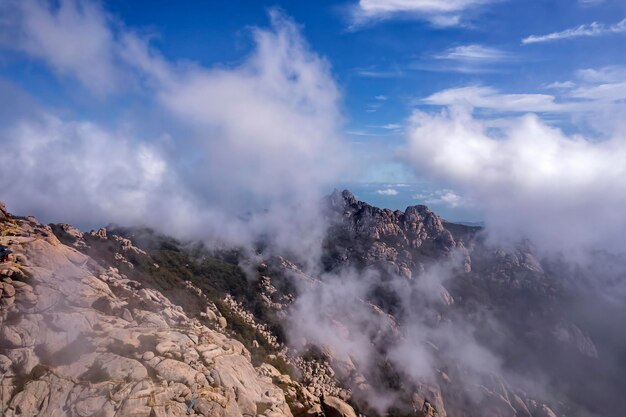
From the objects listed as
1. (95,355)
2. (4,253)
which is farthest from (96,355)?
(4,253)

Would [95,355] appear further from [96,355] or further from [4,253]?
[4,253]

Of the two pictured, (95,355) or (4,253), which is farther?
(4,253)

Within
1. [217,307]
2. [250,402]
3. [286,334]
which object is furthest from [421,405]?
[250,402]

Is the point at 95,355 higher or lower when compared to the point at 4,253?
lower

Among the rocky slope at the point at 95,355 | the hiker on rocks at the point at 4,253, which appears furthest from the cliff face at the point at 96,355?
the hiker on rocks at the point at 4,253

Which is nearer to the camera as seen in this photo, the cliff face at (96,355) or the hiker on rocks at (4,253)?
the cliff face at (96,355)

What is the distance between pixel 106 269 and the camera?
116062 mm

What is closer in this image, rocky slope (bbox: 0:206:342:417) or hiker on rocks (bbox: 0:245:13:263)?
rocky slope (bbox: 0:206:342:417)

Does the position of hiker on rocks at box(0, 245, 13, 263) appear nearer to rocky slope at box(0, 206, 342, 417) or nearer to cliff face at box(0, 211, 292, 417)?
rocky slope at box(0, 206, 342, 417)

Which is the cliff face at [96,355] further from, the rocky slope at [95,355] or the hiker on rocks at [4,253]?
the hiker on rocks at [4,253]

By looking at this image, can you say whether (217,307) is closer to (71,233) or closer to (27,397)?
(71,233)

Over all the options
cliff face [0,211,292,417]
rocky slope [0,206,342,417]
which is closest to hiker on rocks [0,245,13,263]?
rocky slope [0,206,342,417]

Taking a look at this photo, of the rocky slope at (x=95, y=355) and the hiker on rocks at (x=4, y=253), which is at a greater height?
the hiker on rocks at (x=4, y=253)

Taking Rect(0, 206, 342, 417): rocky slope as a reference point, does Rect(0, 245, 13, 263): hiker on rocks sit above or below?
above
